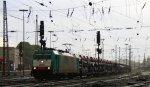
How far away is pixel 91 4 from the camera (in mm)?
37281

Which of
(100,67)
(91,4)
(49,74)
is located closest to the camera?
(91,4)

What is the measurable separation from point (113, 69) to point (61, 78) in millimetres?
40414

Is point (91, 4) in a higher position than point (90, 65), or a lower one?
higher

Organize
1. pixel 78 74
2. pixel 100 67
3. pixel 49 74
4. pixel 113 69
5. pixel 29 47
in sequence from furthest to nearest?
pixel 29 47
pixel 113 69
pixel 100 67
pixel 78 74
pixel 49 74

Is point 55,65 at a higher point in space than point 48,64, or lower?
lower

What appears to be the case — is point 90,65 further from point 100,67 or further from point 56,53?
point 56,53

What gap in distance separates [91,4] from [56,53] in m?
7.67

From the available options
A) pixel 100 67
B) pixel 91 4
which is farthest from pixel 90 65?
pixel 91 4

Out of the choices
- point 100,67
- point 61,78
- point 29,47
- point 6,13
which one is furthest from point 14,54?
point 61,78

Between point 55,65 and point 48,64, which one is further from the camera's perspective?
point 55,65

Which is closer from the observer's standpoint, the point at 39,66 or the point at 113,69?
the point at 39,66

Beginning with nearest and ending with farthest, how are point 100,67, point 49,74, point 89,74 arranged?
point 49,74
point 89,74
point 100,67

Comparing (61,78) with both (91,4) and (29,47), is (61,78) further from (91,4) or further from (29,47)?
(29,47)

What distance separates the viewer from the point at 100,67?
230 ft
